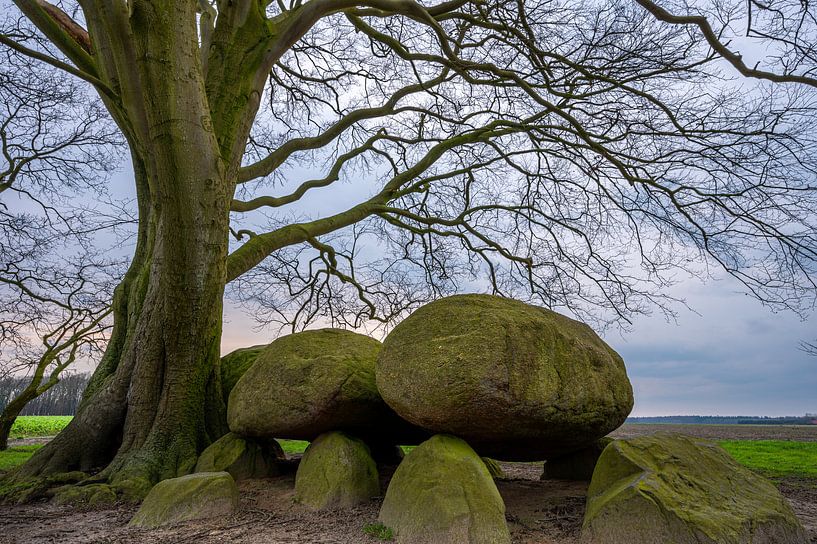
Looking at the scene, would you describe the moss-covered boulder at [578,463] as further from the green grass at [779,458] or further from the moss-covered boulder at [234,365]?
the moss-covered boulder at [234,365]

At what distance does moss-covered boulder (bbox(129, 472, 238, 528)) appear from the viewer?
4730 mm

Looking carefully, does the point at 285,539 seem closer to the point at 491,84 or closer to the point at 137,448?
the point at 137,448

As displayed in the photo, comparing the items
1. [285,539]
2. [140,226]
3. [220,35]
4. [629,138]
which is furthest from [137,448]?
[629,138]

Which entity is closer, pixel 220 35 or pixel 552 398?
pixel 552 398

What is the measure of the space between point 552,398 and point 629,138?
564 centimetres

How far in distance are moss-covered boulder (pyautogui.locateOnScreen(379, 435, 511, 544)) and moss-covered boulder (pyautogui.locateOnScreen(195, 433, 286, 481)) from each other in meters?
2.41

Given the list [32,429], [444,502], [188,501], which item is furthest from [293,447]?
[32,429]

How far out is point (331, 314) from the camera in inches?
478

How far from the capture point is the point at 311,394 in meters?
5.62

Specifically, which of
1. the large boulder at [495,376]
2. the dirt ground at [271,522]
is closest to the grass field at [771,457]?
the dirt ground at [271,522]

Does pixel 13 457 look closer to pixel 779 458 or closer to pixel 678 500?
pixel 678 500

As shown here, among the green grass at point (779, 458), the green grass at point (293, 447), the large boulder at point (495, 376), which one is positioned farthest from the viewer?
the green grass at point (293, 447)

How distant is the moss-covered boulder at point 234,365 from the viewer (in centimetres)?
751

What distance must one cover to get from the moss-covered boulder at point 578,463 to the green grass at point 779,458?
12.0 feet
